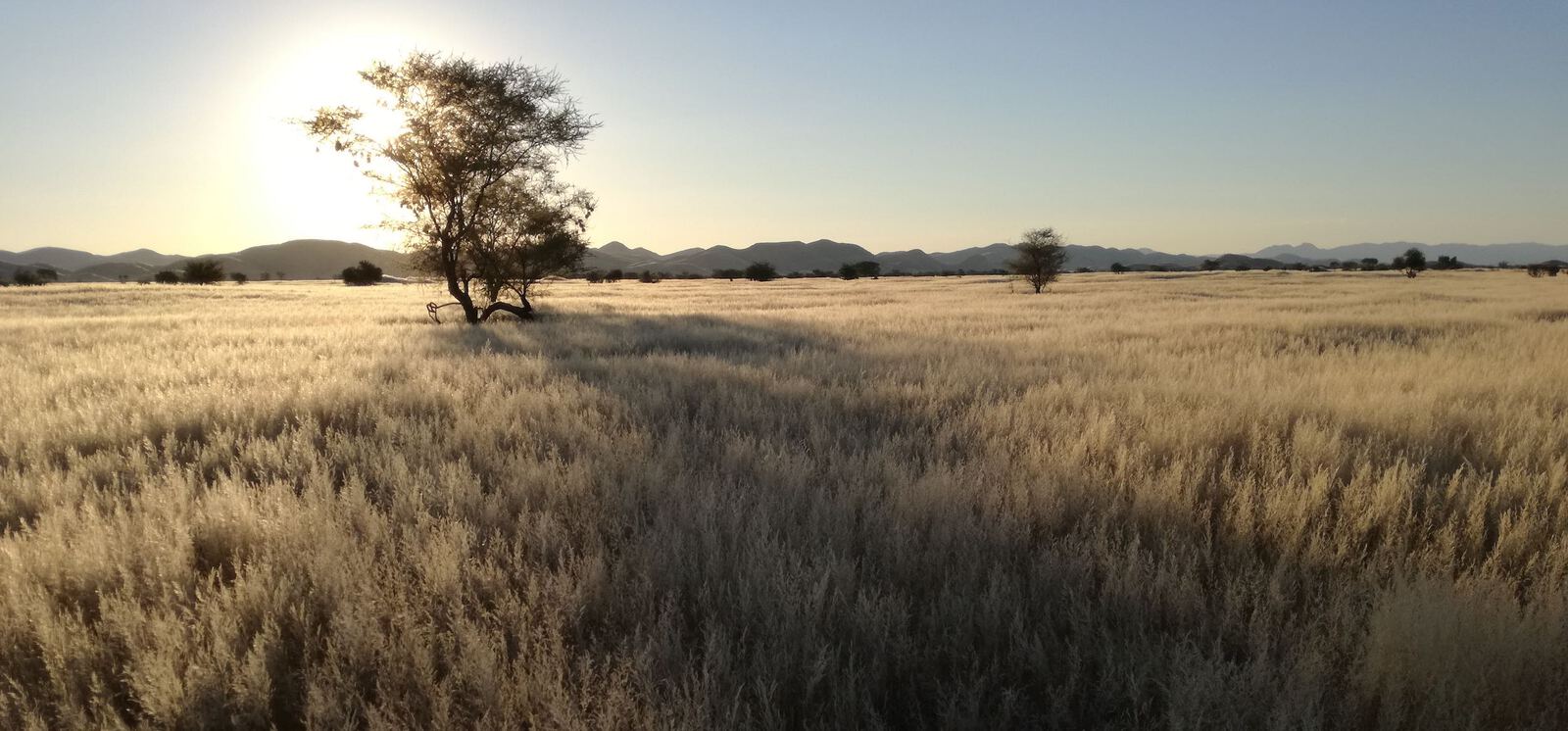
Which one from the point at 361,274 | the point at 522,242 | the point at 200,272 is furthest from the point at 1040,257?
the point at 200,272

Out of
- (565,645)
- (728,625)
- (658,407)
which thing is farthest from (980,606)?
(658,407)

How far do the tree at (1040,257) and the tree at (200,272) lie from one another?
8463 cm

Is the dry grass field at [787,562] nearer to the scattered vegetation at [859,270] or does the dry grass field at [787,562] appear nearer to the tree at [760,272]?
the tree at [760,272]

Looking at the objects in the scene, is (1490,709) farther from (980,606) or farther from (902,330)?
(902,330)

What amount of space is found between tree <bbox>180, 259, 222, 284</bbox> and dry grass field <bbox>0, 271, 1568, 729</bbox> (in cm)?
8471

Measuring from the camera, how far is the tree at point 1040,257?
43.9m

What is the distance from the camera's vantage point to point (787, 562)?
285 cm

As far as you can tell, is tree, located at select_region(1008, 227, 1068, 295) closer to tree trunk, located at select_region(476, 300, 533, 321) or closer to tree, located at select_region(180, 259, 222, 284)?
tree trunk, located at select_region(476, 300, 533, 321)

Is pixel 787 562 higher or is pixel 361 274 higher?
pixel 361 274

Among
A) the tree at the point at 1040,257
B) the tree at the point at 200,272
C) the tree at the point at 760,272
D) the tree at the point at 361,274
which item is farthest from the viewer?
the tree at the point at 760,272

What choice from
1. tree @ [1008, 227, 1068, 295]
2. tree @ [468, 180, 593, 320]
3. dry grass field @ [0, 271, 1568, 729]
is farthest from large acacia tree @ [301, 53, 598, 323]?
tree @ [1008, 227, 1068, 295]

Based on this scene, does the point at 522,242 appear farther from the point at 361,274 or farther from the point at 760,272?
the point at 361,274

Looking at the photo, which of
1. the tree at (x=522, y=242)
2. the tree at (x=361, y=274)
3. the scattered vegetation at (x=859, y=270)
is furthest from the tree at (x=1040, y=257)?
the tree at (x=361, y=274)

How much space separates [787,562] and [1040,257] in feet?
151
